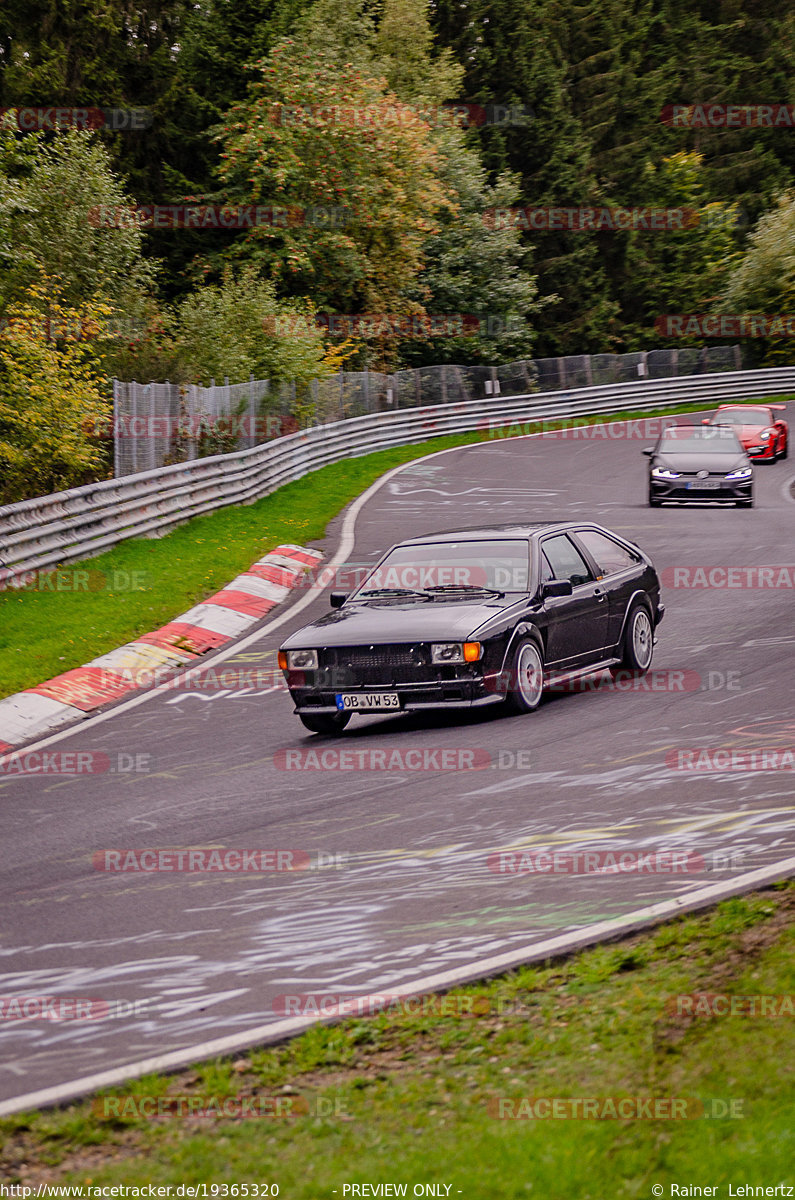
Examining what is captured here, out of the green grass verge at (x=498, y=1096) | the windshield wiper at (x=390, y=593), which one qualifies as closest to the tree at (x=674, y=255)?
the windshield wiper at (x=390, y=593)

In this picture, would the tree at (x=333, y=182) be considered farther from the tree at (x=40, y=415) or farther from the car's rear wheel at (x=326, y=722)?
the car's rear wheel at (x=326, y=722)

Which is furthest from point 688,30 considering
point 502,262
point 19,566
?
point 19,566

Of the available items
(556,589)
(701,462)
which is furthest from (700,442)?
(556,589)

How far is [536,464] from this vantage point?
3266cm

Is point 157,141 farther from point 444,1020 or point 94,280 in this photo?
point 444,1020

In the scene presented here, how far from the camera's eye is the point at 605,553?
12.4 m

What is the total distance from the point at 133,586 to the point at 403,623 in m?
7.89

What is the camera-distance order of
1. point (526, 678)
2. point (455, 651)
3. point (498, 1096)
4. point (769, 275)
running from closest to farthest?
point (498, 1096)
point (455, 651)
point (526, 678)
point (769, 275)

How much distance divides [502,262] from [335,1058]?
49.2 m

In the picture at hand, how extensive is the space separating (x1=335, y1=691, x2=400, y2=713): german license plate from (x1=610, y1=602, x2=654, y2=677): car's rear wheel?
2.42m

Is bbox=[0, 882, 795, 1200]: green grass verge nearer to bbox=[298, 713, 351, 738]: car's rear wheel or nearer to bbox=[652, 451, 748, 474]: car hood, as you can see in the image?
bbox=[298, 713, 351, 738]: car's rear wheel

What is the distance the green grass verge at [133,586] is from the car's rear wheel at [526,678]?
4924 mm

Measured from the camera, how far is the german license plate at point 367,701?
1046 centimetres

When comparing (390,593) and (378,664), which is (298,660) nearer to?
(378,664)
